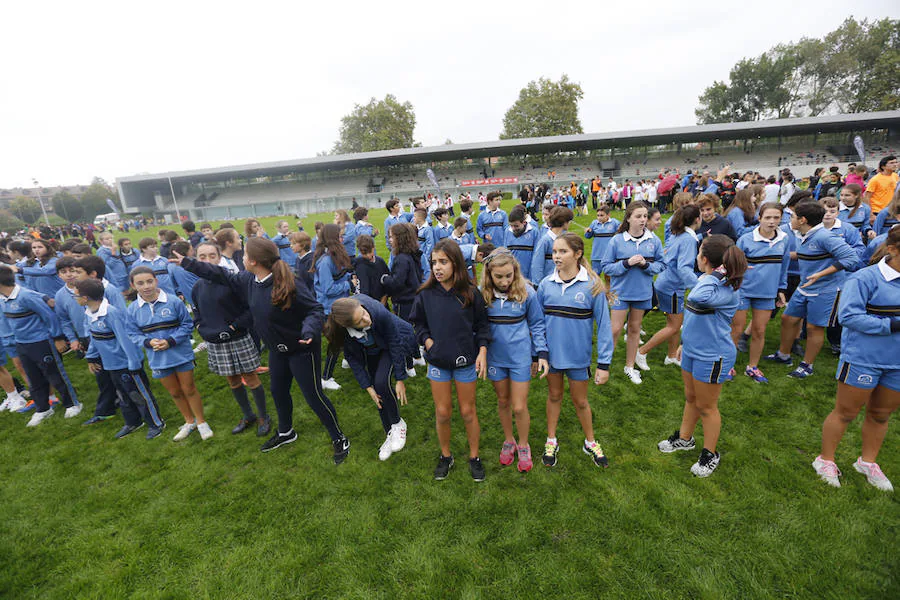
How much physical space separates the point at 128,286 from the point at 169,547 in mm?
7521

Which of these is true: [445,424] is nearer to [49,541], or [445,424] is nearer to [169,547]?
[169,547]

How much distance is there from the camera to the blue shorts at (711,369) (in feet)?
9.85

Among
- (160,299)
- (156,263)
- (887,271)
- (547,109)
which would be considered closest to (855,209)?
(887,271)

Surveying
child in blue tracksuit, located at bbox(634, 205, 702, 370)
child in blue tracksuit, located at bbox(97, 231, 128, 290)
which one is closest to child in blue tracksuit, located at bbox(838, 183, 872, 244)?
child in blue tracksuit, located at bbox(634, 205, 702, 370)

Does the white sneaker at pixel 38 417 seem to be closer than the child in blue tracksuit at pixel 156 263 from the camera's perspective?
Yes

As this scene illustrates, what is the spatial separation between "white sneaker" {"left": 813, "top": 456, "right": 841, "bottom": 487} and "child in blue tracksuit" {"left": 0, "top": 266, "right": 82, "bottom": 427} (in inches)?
329

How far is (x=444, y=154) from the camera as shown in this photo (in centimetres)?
4297

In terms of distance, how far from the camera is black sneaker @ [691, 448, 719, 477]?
3.28 m

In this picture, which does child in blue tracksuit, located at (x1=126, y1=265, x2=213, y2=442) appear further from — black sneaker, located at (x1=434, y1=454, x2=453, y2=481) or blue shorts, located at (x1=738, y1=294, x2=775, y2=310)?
blue shorts, located at (x1=738, y1=294, x2=775, y2=310)

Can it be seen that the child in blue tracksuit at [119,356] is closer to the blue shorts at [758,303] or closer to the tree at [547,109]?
the blue shorts at [758,303]

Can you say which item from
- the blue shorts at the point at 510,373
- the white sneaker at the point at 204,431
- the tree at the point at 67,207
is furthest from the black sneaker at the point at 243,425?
the tree at the point at 67,207

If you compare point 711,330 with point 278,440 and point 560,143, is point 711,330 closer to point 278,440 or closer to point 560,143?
point 278,440

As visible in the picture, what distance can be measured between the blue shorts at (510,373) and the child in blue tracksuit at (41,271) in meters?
7.69

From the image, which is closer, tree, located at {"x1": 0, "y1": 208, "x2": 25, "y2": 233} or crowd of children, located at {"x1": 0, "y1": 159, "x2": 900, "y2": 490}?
crowd of children, located at {"x1": 0, "y1": 159, "x2": 900, "y2": 490}
